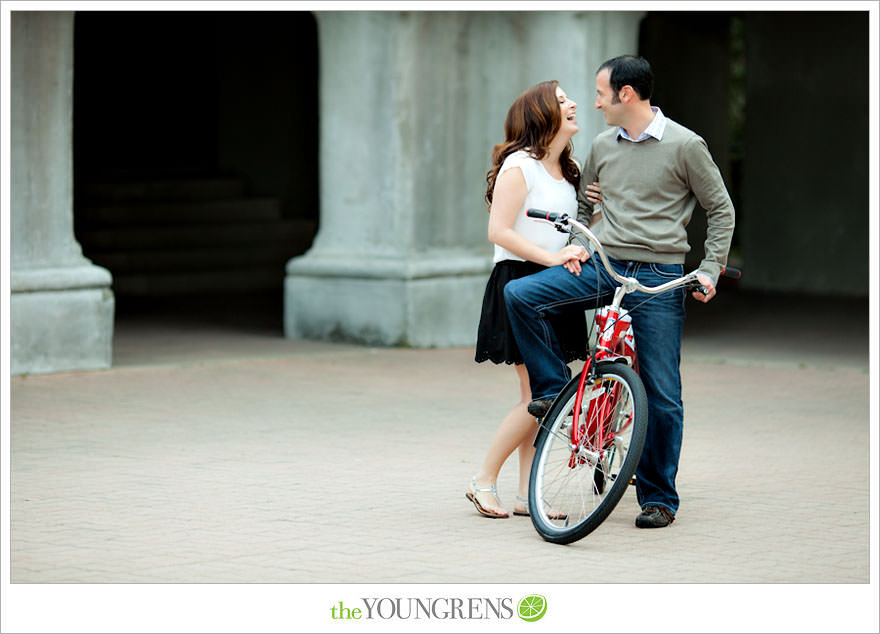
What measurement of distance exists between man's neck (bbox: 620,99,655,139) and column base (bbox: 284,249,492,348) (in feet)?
20.7

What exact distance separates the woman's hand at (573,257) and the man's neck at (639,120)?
487 millimetres

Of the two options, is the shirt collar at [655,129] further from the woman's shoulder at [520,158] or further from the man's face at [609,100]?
the woman's shoulder at [520,158]

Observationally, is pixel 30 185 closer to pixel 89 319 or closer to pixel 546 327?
pixel 89 319

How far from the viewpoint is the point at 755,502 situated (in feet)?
22.1

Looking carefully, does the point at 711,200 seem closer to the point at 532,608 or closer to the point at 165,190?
the point at 532,608

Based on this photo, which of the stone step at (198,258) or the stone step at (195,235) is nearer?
the stone step at (198,258)

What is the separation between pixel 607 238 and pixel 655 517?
1105mm

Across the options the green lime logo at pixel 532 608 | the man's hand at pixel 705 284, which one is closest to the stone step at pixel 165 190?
the man's hand at pixel 705 284

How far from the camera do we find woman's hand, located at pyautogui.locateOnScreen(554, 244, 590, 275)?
19.6ft

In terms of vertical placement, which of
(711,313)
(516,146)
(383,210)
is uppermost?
(516,146)

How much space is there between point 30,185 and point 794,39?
999 centimetres

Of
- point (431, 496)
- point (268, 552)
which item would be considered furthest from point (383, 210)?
point (268, 552)

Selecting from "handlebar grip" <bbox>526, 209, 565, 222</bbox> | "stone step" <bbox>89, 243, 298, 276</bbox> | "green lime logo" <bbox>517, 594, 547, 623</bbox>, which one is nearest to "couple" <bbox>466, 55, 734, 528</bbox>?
"handlebar grip" <bbox>526, 209, 565, 222</bbox>

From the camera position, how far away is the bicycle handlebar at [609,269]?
578cm
